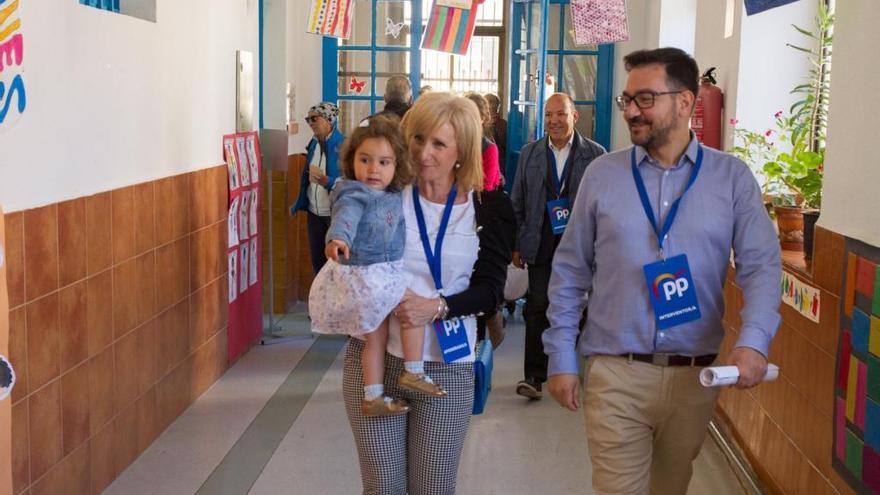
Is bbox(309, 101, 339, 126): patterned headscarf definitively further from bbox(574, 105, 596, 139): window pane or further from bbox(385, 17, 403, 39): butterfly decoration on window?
bbox(574, 105, 596, 139): window pane

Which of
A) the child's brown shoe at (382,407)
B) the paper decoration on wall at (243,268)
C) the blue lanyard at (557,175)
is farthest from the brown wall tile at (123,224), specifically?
the blue lanyard at (557,175)

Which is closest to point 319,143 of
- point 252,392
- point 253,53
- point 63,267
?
point 253,53

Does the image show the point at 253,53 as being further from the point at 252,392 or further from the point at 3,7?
the point at 3,7

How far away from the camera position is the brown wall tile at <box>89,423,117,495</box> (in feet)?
15.4

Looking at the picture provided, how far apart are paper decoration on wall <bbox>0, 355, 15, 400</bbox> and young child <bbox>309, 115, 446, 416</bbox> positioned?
950mm

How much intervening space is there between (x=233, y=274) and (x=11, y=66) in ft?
11.1

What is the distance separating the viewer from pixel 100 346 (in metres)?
4.70

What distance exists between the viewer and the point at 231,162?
22.8ft

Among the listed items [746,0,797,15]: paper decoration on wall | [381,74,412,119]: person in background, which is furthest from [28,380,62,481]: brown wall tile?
[381,74,412,119]: person in background

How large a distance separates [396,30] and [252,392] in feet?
14.4

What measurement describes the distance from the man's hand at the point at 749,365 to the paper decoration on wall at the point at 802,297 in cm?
133

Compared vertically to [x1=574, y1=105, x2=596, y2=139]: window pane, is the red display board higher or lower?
lower

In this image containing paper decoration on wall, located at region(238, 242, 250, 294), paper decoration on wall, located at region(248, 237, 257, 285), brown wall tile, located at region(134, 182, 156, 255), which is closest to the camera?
brown wall tile, located at region(134, 182, 156, 255)

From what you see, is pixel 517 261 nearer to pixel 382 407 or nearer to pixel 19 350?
pixel 19 350
